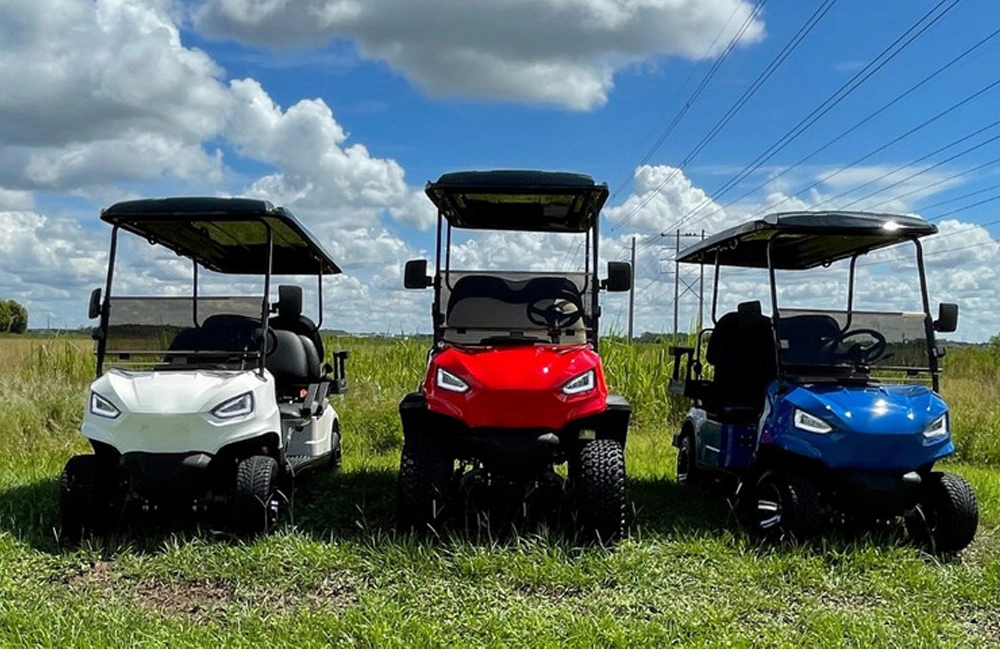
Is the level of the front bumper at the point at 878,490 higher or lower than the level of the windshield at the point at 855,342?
lower

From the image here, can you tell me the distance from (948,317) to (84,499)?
545cm

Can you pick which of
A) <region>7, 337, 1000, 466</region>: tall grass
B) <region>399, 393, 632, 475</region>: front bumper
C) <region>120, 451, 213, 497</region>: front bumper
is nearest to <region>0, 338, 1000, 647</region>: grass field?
<region>120, 451, 213, 497</region>: front bumper

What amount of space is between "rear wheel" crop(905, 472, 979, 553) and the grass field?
132mm

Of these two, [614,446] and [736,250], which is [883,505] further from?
[736,250]

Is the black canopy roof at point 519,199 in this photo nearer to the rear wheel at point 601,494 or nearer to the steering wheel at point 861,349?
the rear wheel at point 601,494

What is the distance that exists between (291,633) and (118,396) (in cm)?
204

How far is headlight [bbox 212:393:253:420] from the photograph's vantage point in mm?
4961

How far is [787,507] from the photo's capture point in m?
4.93

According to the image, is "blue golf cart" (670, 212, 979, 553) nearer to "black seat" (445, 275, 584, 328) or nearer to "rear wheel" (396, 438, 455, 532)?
"black seat" (445, 275, 584, 328)

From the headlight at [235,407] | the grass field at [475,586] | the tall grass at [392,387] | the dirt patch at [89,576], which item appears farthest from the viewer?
the tall grass at [392,387]

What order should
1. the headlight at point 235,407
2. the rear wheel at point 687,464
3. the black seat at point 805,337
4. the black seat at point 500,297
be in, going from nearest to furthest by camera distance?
1. the headlight at point 235,407
2. the black seat at point 805,337
3. the black seat at point 500,297
4. the rear wheel at point 687,464

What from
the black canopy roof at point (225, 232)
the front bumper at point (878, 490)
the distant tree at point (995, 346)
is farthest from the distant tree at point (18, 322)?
the distant tree at point (995, 346)

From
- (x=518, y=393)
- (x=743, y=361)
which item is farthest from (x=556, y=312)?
(x=743, y=361)

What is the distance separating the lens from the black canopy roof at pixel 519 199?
5.44 m
